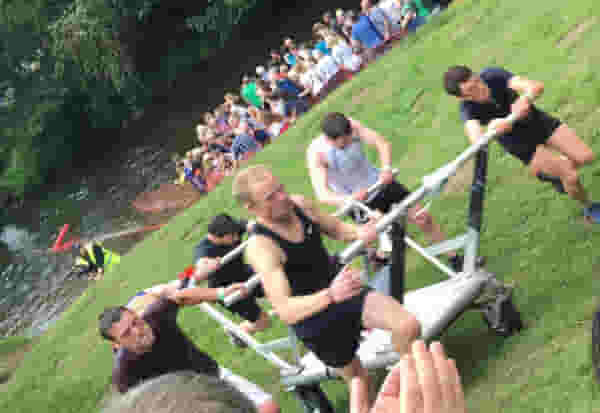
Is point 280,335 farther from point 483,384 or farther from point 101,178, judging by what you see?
point 101,178

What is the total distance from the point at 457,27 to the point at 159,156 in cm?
1591

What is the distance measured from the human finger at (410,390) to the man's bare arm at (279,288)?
1.77 metres

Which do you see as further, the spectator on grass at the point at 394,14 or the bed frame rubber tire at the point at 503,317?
the spectator on grass at the point at 394,14

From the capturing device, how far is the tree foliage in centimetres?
2566

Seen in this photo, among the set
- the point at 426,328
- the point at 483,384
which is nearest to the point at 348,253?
the point at 426,328

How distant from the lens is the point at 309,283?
3477 mm

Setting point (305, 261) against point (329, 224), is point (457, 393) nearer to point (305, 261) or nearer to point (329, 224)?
point (305, 261)

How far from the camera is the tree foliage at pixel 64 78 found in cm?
2566

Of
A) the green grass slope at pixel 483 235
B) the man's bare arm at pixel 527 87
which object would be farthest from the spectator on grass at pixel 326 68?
the man's bare arm at pixel 527 87

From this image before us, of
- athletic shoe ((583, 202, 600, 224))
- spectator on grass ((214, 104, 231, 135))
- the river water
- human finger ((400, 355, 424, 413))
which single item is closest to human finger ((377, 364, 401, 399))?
human finger ((400, 355, 424, 413))

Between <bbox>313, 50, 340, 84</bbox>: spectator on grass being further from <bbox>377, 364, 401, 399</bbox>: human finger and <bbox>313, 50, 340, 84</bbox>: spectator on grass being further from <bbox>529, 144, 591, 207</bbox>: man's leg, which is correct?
<bbox>377, 364, 401, 399</bbox>: human finger

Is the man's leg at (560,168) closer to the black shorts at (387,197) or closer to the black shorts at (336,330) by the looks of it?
the black shorts at (387,197)

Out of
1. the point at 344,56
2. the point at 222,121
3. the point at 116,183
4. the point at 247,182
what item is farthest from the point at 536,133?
the point at 116,183

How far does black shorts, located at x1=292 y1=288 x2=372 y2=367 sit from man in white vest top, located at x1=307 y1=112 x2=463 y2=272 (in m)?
1.41
